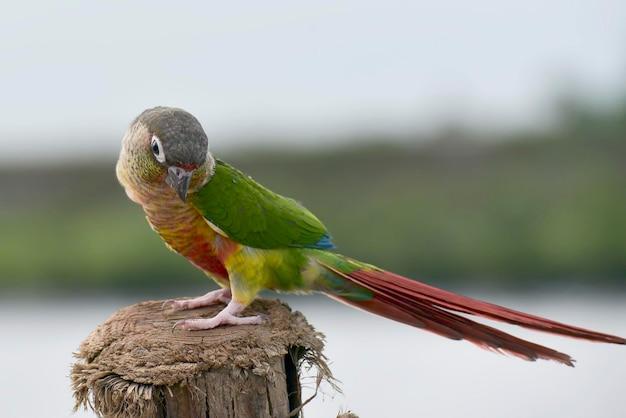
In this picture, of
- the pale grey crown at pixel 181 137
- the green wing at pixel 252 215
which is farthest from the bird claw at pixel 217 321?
the pale grey crown at pixel 181 137

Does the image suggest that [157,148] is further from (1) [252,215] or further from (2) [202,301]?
(2) [202,301]

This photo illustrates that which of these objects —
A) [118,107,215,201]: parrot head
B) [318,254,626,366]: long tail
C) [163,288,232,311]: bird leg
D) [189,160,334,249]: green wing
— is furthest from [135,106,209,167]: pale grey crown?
[318,254,626,366]: long tail

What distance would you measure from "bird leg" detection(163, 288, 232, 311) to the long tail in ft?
1.43

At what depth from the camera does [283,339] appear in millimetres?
3186

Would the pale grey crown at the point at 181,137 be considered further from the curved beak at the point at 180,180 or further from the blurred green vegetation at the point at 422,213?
the blurred green vegetation at the point at 422,213

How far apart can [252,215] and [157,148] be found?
480 mm

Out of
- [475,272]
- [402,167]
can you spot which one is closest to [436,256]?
[475,272]

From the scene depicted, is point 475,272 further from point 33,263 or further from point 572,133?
point 33,263

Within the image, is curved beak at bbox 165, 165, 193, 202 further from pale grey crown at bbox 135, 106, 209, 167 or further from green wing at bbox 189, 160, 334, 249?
green wing at bbox 189, 160, 334, 249

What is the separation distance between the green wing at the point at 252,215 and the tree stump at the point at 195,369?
1.49ft

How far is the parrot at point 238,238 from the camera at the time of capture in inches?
135

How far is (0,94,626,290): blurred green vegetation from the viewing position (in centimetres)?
1373

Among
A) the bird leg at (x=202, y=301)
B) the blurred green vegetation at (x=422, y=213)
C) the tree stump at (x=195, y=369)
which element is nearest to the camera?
the tree stump at (x=195, y=369)

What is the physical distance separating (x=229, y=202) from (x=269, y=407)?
97 cm
